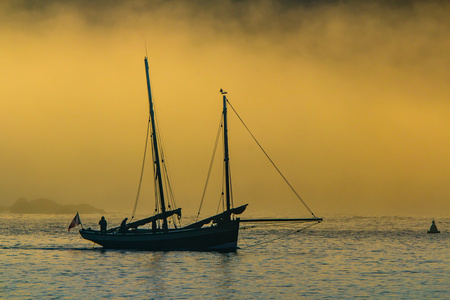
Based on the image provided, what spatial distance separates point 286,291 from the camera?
48594 millimetres

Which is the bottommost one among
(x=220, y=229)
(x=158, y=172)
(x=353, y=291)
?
(x=353, y=291)

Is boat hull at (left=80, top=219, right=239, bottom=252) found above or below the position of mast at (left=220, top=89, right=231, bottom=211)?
below

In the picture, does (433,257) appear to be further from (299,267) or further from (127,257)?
(127,257)

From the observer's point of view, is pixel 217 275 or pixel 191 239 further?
pixel 191 239

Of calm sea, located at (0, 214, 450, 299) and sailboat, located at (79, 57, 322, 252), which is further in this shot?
sailboat, located at (79, 57, 322, 252)

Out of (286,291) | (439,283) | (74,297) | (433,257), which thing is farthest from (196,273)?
(433,257)

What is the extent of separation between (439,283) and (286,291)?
14.1m

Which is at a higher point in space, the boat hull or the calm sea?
the boat hull

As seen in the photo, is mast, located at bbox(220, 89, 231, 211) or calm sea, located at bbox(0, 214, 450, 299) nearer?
calm sea, located at bbox(0, 214, 450, 299)

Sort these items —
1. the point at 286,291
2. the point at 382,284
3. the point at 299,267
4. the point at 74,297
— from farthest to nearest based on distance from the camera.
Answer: the point at 299,267 → the point at 382,284 → the point at 286,291 → the point at 74,297

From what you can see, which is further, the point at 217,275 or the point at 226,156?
the point at 226,156

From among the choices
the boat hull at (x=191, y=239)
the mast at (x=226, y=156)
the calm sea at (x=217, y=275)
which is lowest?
the calm sea at (x=217, y=275)

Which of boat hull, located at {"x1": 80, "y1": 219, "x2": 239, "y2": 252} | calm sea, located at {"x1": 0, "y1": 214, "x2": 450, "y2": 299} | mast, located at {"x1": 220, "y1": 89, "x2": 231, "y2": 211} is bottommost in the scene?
calm sea, located at {"x1": 0, "y1": 214, "x2": 450, "y2": 299}

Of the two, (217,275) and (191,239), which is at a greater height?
(191,239)
